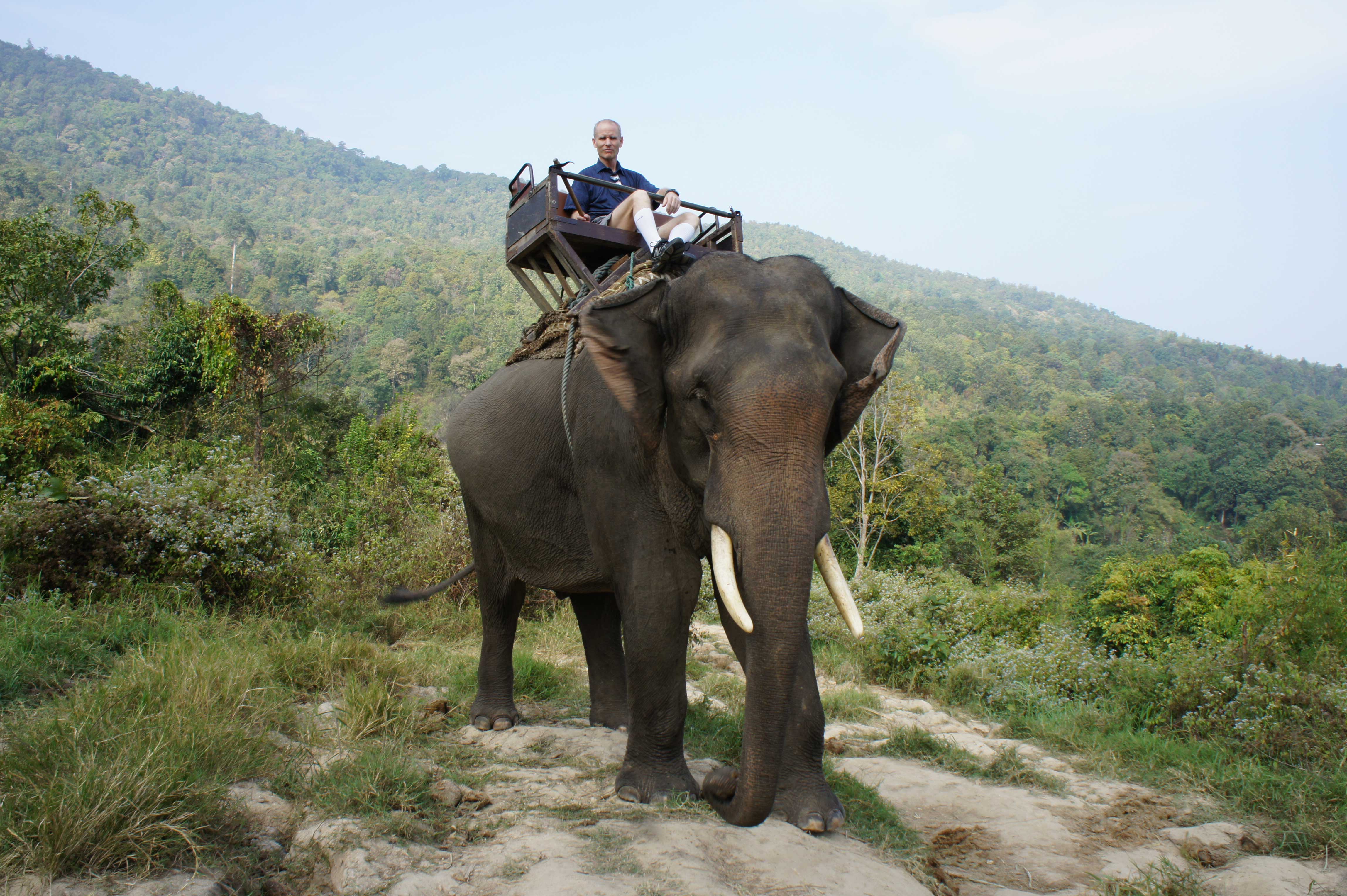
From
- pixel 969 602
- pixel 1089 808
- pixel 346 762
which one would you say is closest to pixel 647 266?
pixel 346 762

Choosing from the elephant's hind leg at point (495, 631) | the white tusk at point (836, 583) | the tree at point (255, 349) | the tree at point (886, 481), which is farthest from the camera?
the tree at point (886, 481)

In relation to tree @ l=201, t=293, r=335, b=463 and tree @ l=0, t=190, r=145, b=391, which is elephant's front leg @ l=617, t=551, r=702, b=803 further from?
tree @ l=0, t=190, r=145, b=391

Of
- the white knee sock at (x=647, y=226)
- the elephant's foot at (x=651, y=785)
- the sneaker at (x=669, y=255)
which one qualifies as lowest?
the elephant's foot at (x=651, y=785)

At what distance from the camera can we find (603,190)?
19.9ft

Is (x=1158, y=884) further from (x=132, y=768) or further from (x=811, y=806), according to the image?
(x=132, y=768)

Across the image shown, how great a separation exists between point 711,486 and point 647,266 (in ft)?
5.89

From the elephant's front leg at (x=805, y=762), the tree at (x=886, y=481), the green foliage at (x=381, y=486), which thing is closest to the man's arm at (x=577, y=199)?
the elephant's front leg at (x=805, y=762)

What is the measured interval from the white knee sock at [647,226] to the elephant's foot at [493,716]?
3.17 m

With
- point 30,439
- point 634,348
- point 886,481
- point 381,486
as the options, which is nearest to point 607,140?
point 634,348

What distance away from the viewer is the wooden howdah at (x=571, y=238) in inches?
211

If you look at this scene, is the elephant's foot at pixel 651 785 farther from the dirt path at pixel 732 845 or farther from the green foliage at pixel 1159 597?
the green foliage at pixel 1159 597

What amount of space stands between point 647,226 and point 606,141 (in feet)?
5.12

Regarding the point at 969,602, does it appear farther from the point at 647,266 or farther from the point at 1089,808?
the point at 647,266

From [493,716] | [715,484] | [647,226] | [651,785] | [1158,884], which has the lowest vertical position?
[493,716]
